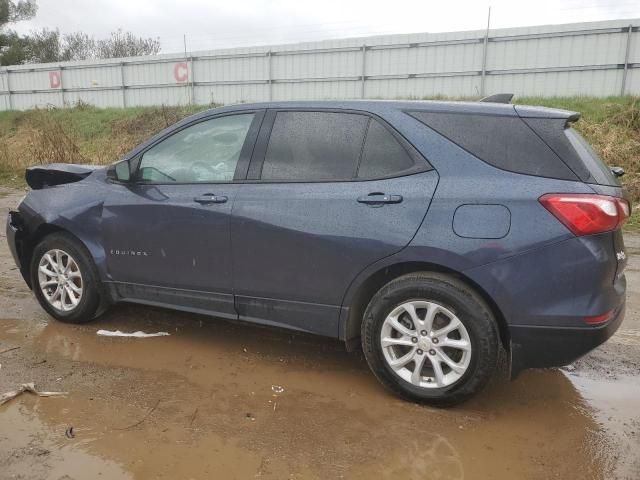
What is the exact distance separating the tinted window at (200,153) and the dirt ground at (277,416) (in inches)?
49.0

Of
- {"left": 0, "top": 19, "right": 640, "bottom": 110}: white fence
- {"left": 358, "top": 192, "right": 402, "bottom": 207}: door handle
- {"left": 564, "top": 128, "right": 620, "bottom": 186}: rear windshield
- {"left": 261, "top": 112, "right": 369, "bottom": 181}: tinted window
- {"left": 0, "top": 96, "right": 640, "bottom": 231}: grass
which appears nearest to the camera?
{"left": 564, "top": 128, "right": 620, "bottom": 186}: rear windshield

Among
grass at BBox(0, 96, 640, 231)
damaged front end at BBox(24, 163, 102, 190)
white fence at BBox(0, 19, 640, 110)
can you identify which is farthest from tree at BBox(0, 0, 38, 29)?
damaged front end at BBox(24, 163, 102, 190)

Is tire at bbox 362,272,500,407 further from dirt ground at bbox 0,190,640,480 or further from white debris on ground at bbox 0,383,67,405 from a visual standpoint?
white debris on ground at bbox 0,383,67,405

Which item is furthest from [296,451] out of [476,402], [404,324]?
[476,402]

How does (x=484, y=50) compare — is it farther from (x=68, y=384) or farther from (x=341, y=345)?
(x=68, y=384)

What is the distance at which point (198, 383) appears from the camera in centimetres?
342

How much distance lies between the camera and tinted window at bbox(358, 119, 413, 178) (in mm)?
3143

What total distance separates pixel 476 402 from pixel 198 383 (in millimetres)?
1686

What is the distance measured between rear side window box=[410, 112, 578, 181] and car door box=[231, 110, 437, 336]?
0.78 ft

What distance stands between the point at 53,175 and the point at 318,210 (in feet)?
8.11

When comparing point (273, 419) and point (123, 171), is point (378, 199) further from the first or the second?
point (123, 171)

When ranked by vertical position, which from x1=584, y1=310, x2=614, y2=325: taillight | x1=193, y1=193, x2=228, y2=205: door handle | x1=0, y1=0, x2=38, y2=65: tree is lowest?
x1=584, y1=310, x2=614, y2=325: taillight

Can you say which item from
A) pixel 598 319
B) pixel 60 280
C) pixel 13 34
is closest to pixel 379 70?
pixel 60 280

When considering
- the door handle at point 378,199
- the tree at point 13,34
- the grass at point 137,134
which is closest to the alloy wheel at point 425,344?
the door handle at point 378,199
